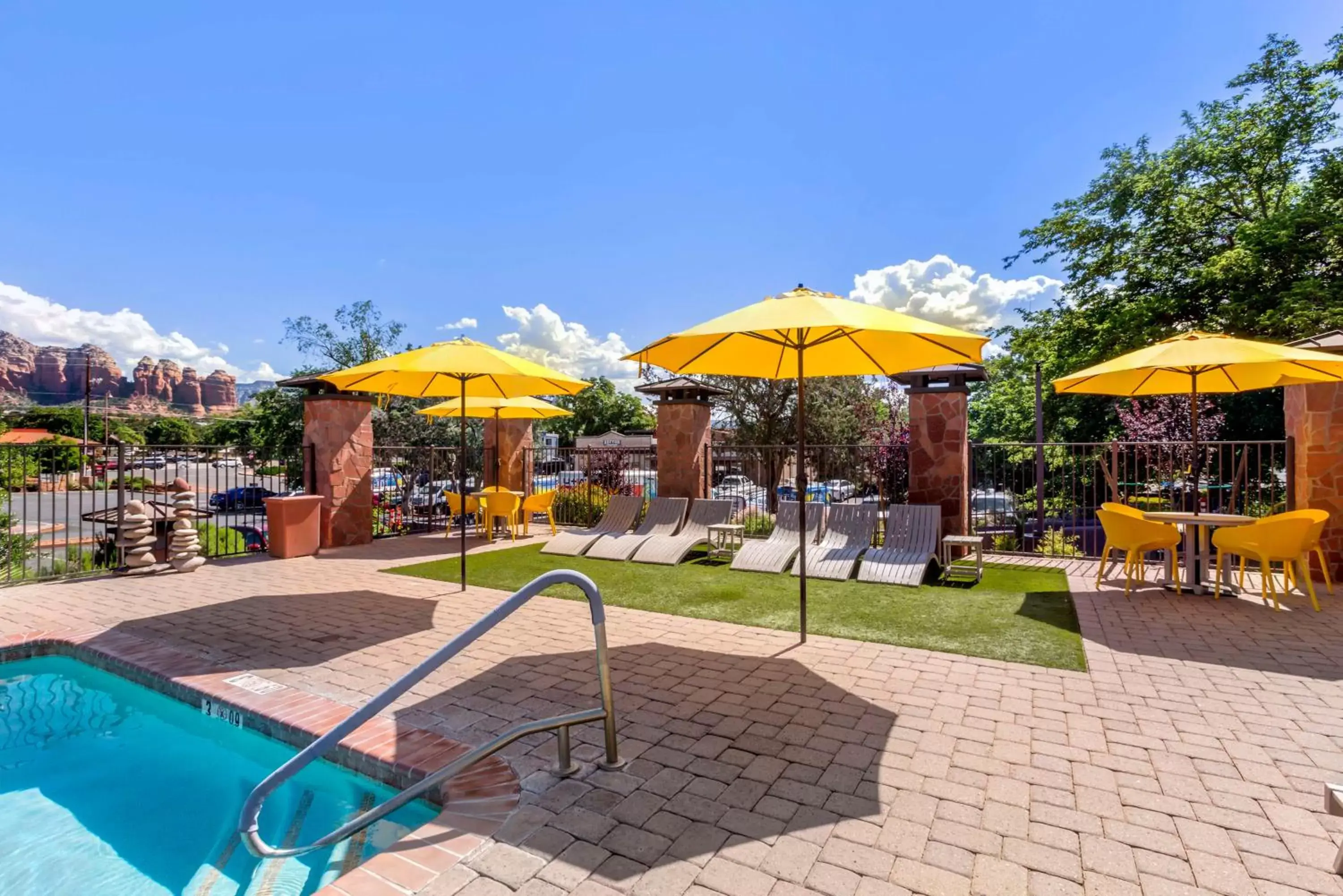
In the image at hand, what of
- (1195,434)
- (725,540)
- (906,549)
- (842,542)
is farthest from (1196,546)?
(725,540)

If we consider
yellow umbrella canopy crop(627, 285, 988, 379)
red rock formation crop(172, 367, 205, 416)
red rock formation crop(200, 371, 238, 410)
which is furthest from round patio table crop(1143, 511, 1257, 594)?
red rock formation crop(200, 371, 238, 410)

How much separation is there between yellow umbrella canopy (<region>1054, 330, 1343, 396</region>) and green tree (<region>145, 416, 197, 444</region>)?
8378 cm

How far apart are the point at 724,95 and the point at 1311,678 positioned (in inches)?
375

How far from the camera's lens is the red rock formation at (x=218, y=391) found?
162250 millimetres

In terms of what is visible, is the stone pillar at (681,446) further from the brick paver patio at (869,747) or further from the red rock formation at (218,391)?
the red rock formation at (218,391)

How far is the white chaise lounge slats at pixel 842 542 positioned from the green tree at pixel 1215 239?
13.3m

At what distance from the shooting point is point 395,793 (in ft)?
9.89

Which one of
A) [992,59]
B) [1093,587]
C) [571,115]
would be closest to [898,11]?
[992,59]

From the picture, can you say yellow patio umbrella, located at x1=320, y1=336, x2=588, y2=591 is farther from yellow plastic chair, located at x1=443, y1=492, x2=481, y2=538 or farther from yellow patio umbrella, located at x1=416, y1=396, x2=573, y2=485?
yellow plastic chair, located at x1=443, y1=492, x2=481, y2=538

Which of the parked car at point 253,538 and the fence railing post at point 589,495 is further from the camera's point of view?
the fence railing post at point 589,495

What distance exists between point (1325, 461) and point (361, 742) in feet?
31.1

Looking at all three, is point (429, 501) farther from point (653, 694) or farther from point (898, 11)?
point (898, 11)

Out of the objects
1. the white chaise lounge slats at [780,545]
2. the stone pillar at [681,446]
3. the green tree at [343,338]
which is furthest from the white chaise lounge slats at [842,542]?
the green tree at [343,338]

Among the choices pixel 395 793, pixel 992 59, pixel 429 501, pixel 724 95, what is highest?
pixel 992 59
